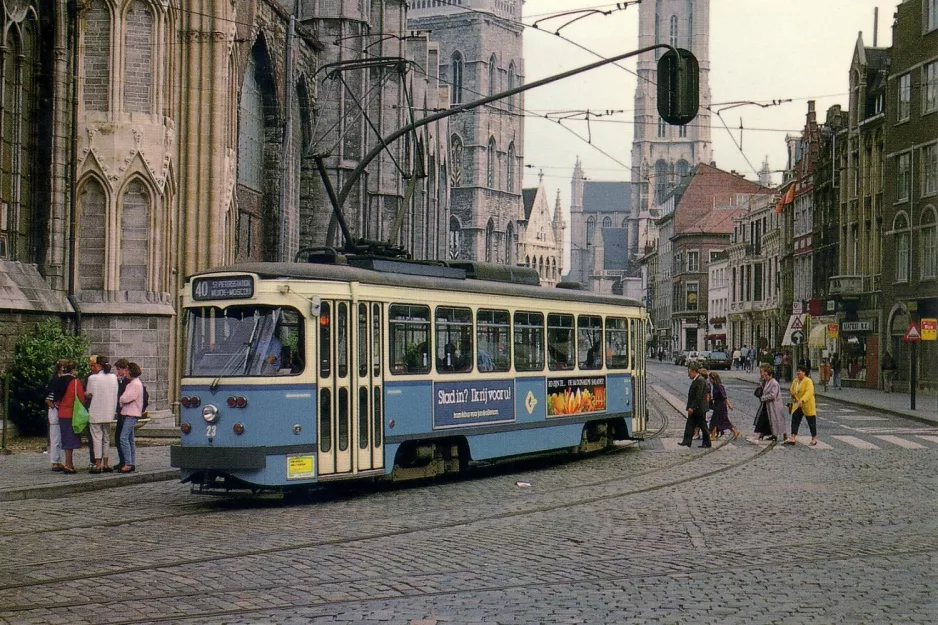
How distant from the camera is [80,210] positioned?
26281mm

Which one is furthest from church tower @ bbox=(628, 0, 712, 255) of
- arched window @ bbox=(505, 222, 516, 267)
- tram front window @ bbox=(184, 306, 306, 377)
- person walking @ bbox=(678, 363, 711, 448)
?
tram front window @ bbox=(184, 306, 306, 377)

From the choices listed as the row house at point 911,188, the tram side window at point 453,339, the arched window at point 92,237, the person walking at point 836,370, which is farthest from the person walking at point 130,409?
the person walking at point 836,370

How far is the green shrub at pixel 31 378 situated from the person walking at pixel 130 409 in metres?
5.86

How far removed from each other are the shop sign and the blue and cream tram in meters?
34.0

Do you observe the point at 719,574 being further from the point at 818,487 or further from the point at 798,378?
the point at 798,378

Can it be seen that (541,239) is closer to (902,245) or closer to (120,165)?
(902,245)

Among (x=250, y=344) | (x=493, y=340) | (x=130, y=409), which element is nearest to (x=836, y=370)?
(x=493, y=340)

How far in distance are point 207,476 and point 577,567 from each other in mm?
5849

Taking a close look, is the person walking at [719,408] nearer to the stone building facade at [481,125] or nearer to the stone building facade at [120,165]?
the stone building facade at [120,165]

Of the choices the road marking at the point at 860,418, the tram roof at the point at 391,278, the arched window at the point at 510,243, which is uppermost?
the arched window at the point at 510,243

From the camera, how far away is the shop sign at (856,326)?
50.8 metres

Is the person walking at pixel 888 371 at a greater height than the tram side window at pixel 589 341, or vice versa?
the tram side window at pixel 589 341

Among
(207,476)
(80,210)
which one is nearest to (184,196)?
(80,210)

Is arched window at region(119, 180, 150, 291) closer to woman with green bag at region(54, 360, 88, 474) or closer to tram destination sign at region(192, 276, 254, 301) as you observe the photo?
woman with green bag at region(54, 360, 88, 474)
